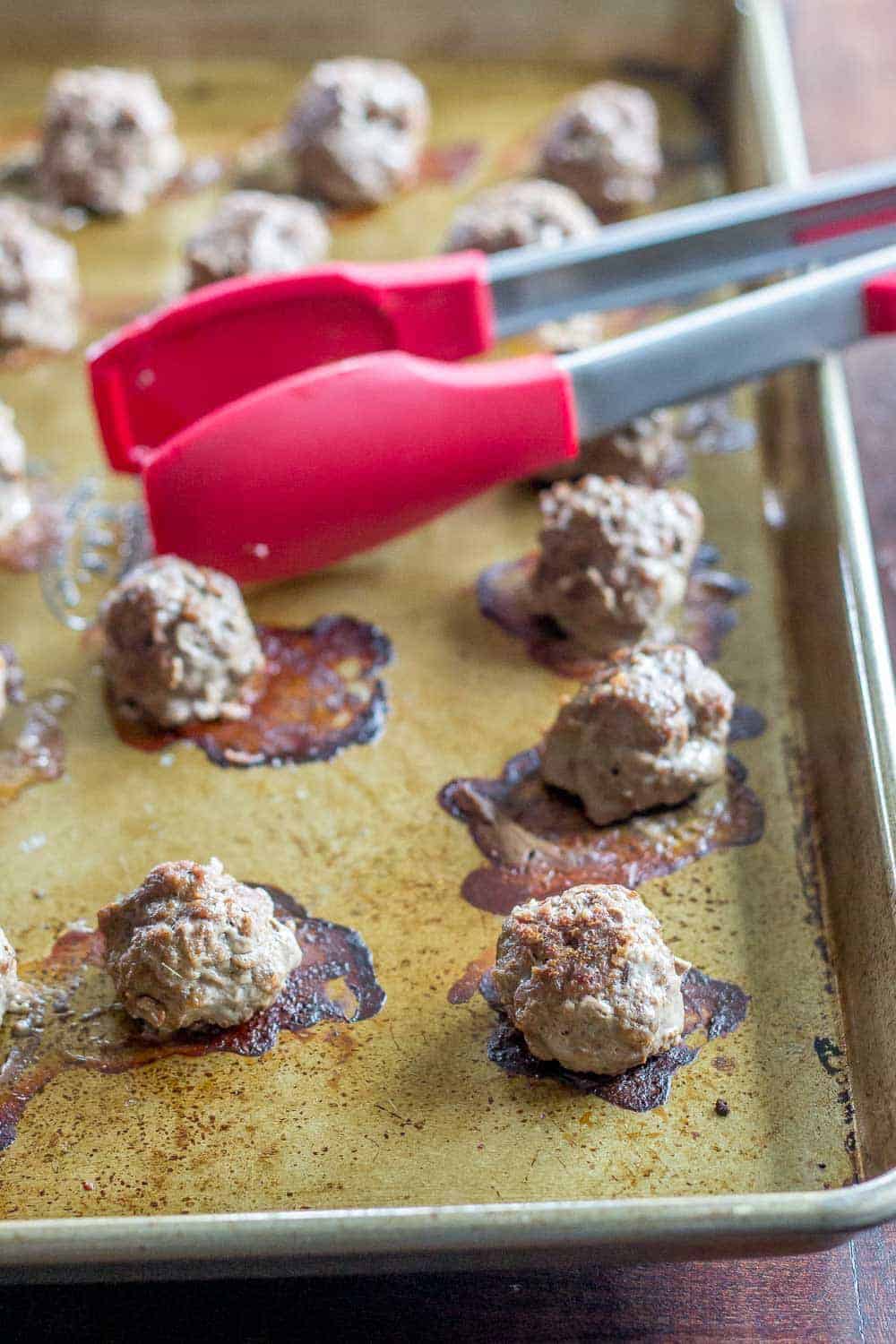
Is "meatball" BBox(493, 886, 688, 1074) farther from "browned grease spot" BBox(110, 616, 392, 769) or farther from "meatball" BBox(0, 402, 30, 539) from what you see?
"meatball" BBox(0, 402, 30, 539)

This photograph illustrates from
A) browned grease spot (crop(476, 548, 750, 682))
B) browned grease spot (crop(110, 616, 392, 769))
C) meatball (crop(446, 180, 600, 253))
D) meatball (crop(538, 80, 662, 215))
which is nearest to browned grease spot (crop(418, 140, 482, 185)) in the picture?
meatball (crop(538, 80, 662, 215))

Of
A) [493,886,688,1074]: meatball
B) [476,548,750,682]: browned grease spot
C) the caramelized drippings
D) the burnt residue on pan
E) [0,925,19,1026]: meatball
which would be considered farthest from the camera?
the caramelized drippings

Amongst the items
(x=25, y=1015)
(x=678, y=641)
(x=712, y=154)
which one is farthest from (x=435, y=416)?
(x=712, y=154)

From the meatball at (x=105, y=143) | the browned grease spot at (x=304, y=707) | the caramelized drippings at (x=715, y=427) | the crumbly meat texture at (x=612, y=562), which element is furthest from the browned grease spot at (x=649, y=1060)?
the meatball at (x=105, y=143)

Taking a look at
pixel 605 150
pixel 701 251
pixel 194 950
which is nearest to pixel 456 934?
pixel 194 950

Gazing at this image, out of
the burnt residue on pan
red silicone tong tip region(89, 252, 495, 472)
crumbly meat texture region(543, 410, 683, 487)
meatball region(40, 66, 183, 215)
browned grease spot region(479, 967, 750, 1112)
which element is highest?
meatball region(40, 66, 183, 215)

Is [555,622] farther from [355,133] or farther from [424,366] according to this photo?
[355,133]
